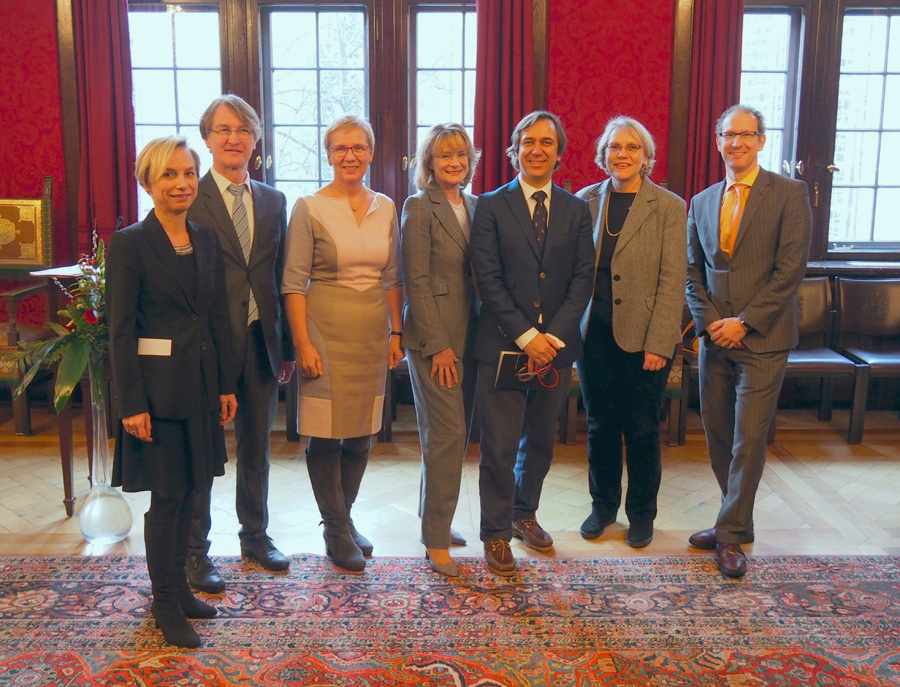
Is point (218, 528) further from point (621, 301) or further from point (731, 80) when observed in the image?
point (731, 80)

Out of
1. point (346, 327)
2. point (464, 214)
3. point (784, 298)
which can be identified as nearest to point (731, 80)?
point (784, 298)

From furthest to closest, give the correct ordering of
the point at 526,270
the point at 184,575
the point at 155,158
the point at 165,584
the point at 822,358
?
the point at 822,358
the point at 526,270
the point at 184,575
the point at 165,584
the point at 155,158

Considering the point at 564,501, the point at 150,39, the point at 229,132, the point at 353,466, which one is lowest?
the point at 564,501

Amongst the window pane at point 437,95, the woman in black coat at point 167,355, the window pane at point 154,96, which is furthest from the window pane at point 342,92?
the woman in black coat at point 167,355

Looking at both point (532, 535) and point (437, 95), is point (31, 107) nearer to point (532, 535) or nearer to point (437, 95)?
point (437, 95)

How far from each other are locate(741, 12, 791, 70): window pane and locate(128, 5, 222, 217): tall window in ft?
10.5

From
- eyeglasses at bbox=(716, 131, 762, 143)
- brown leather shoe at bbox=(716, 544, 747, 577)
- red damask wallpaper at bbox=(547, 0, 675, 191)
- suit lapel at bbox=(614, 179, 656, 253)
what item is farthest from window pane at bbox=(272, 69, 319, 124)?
brown leather shoe at bbox=(716, 544, 747, 577)

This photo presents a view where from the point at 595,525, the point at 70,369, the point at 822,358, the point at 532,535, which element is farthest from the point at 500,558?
the point at 822,358

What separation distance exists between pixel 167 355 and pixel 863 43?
4.64 m

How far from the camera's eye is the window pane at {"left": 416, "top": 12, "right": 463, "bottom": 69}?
4.95m

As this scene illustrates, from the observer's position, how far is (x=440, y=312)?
2795 millimetres

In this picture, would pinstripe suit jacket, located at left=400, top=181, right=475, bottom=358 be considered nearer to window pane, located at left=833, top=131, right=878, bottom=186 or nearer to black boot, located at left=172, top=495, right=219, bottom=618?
black boot, located at left=172, top=495, right=219, bottom=618

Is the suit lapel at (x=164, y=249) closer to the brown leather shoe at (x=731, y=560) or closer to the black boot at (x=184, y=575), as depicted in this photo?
the black boot at (x=184, y=575)

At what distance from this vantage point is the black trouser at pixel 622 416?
3035 mm
